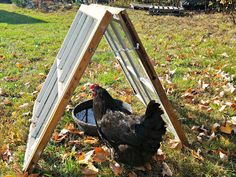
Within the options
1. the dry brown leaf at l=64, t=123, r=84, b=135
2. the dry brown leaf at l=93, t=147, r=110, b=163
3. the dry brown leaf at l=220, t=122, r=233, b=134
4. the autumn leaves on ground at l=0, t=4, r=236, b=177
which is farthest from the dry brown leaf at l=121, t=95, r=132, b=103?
the dry brown leaf at l=220, t=122, r=233, b=134

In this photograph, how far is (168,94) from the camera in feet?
14.9

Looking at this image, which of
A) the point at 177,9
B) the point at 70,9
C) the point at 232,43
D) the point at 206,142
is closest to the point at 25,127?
the point at 206,142

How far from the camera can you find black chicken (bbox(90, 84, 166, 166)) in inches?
105

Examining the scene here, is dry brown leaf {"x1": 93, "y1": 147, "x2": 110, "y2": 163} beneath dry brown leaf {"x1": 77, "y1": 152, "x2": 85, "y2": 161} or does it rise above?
above

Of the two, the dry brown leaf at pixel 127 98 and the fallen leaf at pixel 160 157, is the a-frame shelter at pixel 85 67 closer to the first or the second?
the fallen leaf at pixel 160 157

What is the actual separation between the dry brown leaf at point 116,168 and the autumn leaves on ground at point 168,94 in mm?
10

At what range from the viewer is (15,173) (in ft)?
9.45

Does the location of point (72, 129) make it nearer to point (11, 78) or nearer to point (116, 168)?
point (116, 168)

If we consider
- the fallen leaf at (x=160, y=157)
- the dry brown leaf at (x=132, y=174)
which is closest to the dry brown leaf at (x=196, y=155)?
the fallen leaf at (x=160, y=157)

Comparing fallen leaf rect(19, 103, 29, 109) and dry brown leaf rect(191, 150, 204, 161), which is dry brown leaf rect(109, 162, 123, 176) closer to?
dry brown leaf rect(191, 150, 204, 161)

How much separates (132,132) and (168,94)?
1895mm

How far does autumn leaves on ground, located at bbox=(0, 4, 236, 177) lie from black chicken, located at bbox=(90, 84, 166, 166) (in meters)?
0.20

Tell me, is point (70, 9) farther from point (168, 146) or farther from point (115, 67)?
point (168, 146)

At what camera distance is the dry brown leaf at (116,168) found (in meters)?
2.92
